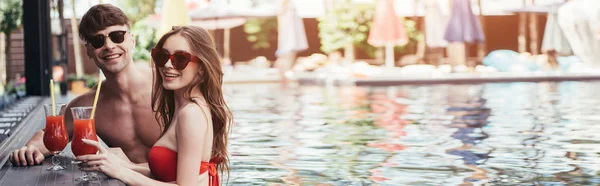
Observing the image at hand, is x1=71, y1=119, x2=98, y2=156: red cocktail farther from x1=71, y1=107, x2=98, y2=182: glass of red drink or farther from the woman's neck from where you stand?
the woman's neck

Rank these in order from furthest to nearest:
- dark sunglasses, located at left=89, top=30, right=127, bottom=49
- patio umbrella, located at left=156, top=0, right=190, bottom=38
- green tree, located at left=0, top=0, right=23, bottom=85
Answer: patio umbrella, located at left=156, top=0, right=190, bottom=38 < green tree, located at left=0, top=0, right=23, bottom=85 < dark sunglasses, located at left=89, top=30, right=127, bottom=49

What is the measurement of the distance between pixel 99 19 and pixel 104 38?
8 centimetres

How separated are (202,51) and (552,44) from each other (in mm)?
21615

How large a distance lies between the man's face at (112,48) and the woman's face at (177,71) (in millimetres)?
652

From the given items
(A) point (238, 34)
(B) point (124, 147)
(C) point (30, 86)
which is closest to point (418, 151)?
(B) point (124, 147)

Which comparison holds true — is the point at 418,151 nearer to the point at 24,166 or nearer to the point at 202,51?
the point at 24,166

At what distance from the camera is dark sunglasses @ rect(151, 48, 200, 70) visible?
2607 millimetres

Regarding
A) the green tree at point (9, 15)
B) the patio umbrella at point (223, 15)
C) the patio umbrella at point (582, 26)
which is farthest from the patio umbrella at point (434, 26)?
the green tree at point (9, 15)

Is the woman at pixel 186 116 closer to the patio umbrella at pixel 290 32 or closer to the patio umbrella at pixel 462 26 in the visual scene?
the patio umbrella at pixel 462 26

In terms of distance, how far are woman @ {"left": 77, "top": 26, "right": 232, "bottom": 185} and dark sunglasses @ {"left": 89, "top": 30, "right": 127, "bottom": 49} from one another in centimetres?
52

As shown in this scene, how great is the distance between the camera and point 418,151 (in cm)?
716

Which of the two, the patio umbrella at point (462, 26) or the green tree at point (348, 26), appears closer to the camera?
the patio umbrella at point (462, 26)

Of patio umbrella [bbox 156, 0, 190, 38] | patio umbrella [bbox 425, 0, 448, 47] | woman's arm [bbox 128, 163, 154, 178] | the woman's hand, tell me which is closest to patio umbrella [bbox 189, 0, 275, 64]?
patio umbrella [bbox 425, 0, 448, 47]

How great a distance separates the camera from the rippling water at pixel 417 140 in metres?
5.86
